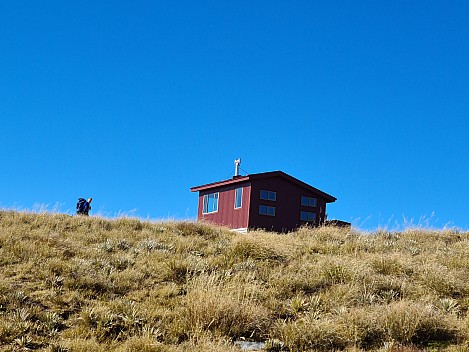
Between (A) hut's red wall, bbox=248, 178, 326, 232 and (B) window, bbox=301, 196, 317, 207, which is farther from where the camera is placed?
(B) window, bbox=301, 196, 317, 207

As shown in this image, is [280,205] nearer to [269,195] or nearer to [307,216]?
[269,195]

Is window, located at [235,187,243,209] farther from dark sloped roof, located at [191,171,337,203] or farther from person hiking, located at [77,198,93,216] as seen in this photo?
person hiking, located at [77,198,93,216]

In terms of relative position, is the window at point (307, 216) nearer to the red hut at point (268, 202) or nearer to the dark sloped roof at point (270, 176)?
the red hut at point (268, 202)

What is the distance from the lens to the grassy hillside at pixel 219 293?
628cm

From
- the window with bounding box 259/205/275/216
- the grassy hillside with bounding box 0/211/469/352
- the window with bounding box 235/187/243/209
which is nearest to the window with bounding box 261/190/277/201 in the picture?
the window with bounding box 259/205/275/216

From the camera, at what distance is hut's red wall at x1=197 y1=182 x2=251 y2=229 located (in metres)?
29.5

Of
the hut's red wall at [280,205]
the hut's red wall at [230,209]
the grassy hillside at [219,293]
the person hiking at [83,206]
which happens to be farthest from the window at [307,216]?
the grassy hillside at [219,293]

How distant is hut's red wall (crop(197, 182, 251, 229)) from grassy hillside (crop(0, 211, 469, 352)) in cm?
1718

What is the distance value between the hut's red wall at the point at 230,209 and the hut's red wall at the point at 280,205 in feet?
1.59

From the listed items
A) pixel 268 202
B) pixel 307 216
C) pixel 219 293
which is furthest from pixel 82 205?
pixel 307 216

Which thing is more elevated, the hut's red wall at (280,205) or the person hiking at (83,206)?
the hut's red wall at (280,205)

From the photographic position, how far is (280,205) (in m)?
30.5

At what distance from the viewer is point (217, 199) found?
33375mm

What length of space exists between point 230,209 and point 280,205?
340 cm
